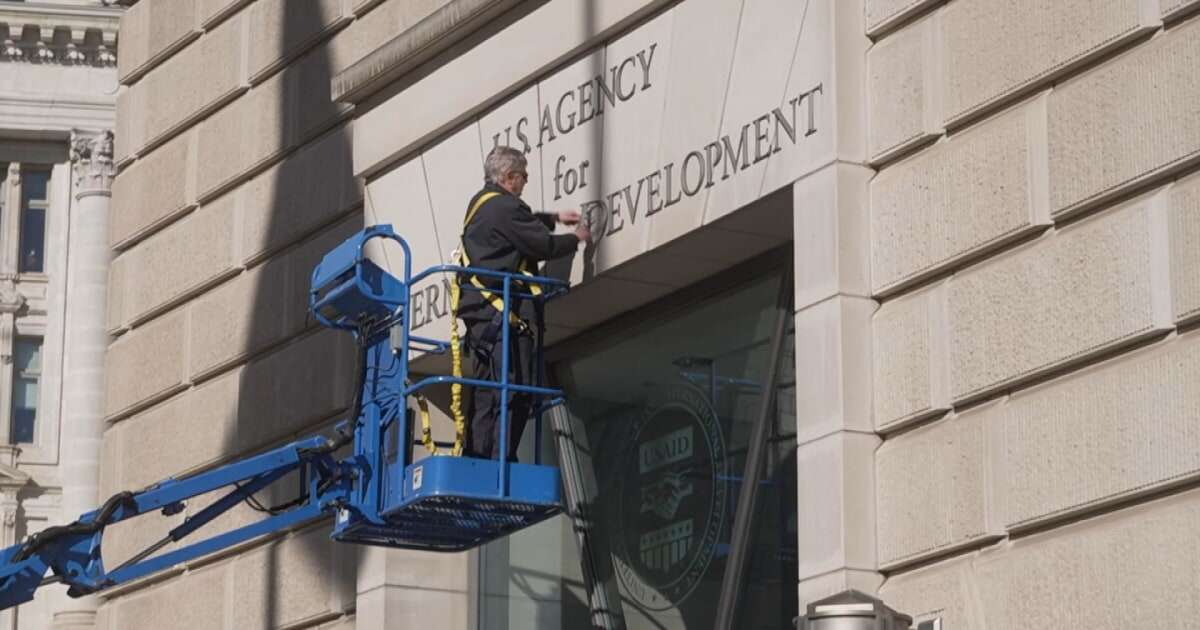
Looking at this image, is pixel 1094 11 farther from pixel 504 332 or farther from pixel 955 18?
pixel 504 332

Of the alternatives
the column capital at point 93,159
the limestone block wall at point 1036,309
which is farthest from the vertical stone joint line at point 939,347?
the column capital at point 93,159

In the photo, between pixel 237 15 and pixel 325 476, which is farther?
pixel 237 15

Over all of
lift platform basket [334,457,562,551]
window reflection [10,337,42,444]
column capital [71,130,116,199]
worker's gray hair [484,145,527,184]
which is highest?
column capital [71,130,116,199]

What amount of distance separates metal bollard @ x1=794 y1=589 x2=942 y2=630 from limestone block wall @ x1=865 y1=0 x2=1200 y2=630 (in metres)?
0.93

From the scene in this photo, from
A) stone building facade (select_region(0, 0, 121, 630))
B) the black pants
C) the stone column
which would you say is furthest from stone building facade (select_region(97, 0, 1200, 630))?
stone building facade (select_region(0, 0, 121, 630))

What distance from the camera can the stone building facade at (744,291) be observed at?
8984 millimetres

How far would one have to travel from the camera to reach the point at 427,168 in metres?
13.9

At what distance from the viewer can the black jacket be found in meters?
11.5

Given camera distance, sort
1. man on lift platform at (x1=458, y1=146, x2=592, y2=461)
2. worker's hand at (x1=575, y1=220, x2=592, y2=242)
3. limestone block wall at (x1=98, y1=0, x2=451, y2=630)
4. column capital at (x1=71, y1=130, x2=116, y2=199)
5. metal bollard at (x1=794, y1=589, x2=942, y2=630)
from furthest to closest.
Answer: column capital at (x1=71, y1=130, x2=116, y2=199) → limestone block wall at (x1=98, y1=0, x2=451, y2=630) → worker's hand at (x1=575, y1=220, x2=592, y2=242) → man on lift platform at (x1=458, y1=146, x2=592, y2=461) → metal bollard at (x1=794, y1=589, x2=942, y2=630)

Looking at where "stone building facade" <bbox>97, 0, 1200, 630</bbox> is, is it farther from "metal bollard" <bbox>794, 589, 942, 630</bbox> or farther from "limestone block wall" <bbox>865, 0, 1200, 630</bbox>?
"metal bollard" <bbox>794, 589, 942, 630</bbox>

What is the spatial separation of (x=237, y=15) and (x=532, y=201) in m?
4.91

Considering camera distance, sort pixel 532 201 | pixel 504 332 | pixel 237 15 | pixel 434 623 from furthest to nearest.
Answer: pixel 237 15
pixel 434 623
pixel 532 201
pixel 504 332

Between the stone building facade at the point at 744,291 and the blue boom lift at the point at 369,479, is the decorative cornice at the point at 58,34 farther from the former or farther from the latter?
the blue boom lift at the point at 369,479

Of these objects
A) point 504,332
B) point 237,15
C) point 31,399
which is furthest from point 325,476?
point 31,399
